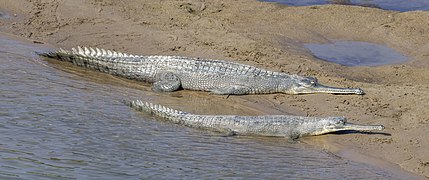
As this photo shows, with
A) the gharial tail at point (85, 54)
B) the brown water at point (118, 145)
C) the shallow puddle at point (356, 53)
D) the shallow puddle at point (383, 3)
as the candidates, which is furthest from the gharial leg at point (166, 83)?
the shallow puddle at point (383, 3)

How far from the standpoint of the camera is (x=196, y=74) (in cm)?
1016

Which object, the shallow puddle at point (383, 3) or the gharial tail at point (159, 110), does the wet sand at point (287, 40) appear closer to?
the gharial tail at point (159, 110)

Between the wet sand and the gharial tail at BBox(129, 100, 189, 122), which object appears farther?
the wet sand

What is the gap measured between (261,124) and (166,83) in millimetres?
1995

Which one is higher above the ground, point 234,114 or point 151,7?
point 151,7

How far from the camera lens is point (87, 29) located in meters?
12.5

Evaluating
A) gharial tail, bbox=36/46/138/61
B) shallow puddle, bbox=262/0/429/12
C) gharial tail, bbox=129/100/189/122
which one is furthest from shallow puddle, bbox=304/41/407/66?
gharial tail, bbox=129/100/189/122

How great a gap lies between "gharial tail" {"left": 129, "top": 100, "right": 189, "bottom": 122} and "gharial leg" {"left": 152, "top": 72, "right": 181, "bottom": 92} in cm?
130

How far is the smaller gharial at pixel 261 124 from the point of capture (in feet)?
27.6

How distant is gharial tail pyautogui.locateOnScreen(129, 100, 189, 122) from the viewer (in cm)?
845

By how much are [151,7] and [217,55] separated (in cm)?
272

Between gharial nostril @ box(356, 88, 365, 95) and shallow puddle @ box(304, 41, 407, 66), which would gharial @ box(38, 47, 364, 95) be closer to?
gharial nostril @ box(356, 88, 365, 95)

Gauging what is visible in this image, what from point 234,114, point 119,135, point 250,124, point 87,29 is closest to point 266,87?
point 234,114

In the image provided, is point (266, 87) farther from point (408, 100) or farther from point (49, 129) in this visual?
point (49, 129)
